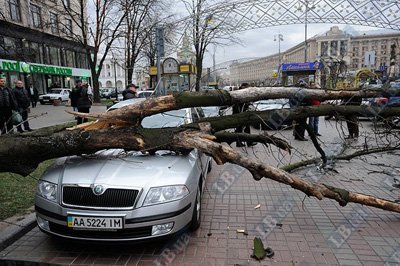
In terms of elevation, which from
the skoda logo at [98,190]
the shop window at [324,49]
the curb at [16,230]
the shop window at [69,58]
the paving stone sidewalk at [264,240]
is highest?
the shop window at [69,58]

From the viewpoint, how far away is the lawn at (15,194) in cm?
424

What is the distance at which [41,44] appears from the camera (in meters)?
34.7

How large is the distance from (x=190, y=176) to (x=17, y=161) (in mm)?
1890

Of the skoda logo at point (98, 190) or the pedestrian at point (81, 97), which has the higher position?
the pedestrian at point (81, 97)

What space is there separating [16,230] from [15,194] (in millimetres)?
1356

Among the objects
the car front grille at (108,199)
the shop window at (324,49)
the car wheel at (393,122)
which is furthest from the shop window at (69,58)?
the car wheel at (393,122)

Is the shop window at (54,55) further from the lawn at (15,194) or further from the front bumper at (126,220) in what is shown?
the front bumper at (126,220)

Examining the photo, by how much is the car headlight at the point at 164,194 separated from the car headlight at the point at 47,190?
3.19 feet

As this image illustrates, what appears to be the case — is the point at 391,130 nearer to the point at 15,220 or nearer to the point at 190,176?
the point at 190,176

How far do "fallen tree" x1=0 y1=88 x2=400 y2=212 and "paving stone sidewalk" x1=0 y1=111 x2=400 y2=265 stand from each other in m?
0.43

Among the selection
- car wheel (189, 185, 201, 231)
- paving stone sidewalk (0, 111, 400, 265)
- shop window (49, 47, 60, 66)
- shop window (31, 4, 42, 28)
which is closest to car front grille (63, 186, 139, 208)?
paving stone sidewalk (0, 111, 400, 265)

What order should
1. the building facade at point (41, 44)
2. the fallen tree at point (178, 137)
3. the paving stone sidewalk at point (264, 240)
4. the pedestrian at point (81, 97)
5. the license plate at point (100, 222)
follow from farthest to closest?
the building facade at point (41, 44)
the pedestrian at point (81, 97)
the fallen tree at point (178, 137)
the paving stone sidewalk at point (264, 240)
the license plate at point (100, 222)

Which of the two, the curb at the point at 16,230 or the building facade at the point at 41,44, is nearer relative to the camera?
the curb at the point at 16,230

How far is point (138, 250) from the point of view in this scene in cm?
335
